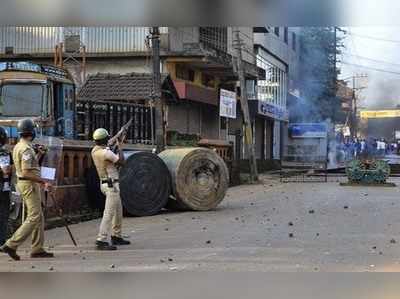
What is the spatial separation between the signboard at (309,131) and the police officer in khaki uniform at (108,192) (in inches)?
1184

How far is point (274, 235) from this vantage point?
35.0 feet

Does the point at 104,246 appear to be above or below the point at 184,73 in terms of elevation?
below

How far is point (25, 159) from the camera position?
341 inches

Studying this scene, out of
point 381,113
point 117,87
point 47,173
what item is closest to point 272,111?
point 381,113

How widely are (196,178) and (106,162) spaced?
529 centimetres

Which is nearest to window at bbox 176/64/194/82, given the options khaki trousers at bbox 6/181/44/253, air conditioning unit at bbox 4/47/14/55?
air conditioning unit at bbox 4/47/14/55

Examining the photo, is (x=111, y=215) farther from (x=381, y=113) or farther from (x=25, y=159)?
(x=381, y=113)

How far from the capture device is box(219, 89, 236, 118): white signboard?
82.3 ft

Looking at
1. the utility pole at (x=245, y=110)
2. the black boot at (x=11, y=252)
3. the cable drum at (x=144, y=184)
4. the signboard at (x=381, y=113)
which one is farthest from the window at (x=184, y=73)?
the black boot at (x=11, y=252)

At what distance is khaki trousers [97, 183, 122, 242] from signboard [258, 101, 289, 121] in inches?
1155

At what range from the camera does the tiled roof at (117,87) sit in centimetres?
2473

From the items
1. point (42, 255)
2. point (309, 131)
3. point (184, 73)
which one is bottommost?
point (42, 255)
